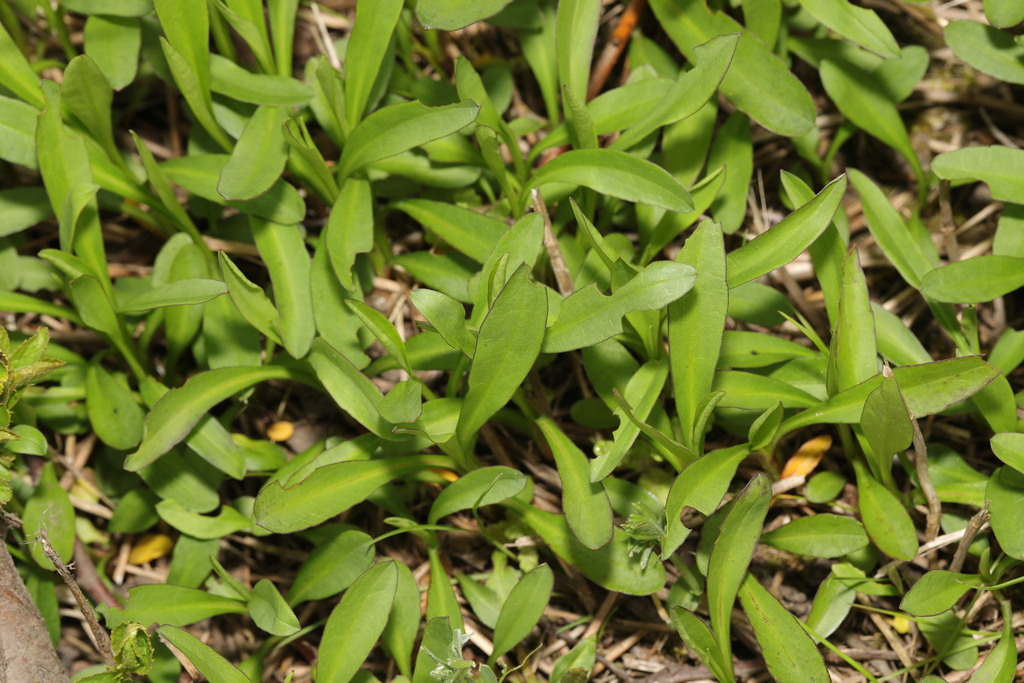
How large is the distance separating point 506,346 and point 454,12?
60 cm

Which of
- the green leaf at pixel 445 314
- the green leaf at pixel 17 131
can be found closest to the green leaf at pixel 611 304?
the green leaf at pixel 445 314

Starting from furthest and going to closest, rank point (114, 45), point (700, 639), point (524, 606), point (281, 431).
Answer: point (281, 431), point (114, 45), point (524, 606), point (700, 639)

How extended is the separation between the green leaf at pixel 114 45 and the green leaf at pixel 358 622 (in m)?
1.10

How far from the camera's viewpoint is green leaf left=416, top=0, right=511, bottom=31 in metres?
1.62

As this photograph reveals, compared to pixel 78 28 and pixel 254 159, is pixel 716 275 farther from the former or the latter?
pixel 78 28

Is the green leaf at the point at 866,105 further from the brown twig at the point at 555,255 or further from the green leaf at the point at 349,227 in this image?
the green leaf at the point at 349,227

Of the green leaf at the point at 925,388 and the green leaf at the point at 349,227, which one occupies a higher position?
the green leaf at the point at 349,227

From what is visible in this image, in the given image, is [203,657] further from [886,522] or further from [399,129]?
[886,522]

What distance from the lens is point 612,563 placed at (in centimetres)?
166

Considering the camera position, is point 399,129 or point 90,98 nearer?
point 399,129

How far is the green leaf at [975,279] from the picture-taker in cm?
170

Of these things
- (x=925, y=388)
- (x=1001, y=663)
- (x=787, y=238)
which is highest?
(x=787, y=238)

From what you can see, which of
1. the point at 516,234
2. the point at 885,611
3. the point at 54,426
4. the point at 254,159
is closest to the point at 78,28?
the point at 254,159

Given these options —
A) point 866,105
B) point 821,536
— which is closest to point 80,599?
point 821,536
